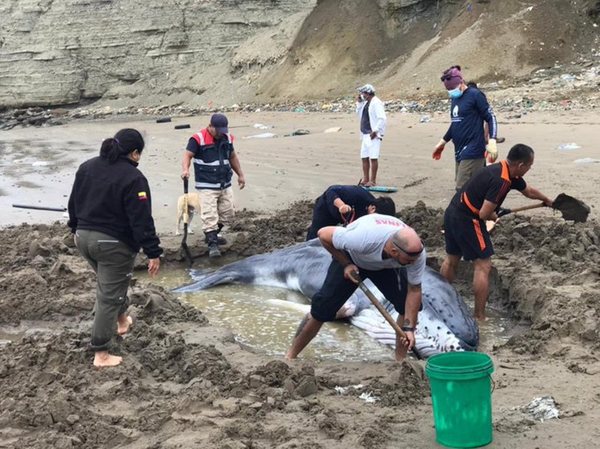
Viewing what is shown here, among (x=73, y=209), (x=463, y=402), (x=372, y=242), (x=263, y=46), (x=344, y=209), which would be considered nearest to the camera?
(x=463, y=402)

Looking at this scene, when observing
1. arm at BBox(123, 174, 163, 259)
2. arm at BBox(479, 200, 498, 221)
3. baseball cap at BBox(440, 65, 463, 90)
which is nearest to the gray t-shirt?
arm at BBox(123, 174, 163, 259)

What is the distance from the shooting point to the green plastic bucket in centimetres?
426

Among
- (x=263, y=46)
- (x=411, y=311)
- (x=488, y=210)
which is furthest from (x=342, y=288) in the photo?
(x=263, y=46)

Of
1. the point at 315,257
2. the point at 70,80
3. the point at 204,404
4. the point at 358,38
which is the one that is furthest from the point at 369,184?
the point at 70,80

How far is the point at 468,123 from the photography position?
954cm

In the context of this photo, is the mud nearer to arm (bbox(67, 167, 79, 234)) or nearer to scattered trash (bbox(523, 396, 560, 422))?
scattered trash (bbox(523, 396, 560, 422))

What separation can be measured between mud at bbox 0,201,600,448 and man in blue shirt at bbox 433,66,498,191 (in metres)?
1.44

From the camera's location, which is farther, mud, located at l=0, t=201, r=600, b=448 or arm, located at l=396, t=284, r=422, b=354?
arm, located at l=396, t=284, r=422, b=354

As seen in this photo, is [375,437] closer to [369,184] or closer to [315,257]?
[315,257]

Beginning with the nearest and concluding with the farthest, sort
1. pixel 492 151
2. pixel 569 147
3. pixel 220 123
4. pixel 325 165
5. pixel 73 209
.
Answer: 1. pixel 73 209
2. pixel 492 151
3. pixel 220 123
4. pixel 569 147
5. pixel 325 165

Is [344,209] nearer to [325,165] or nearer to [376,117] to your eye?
[376,117]

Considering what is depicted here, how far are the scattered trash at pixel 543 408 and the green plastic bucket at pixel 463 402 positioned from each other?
500mm

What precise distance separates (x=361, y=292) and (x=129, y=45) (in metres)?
39.3

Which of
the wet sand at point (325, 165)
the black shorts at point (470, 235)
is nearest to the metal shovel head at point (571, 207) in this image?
the black shorts at point (470, 235)
